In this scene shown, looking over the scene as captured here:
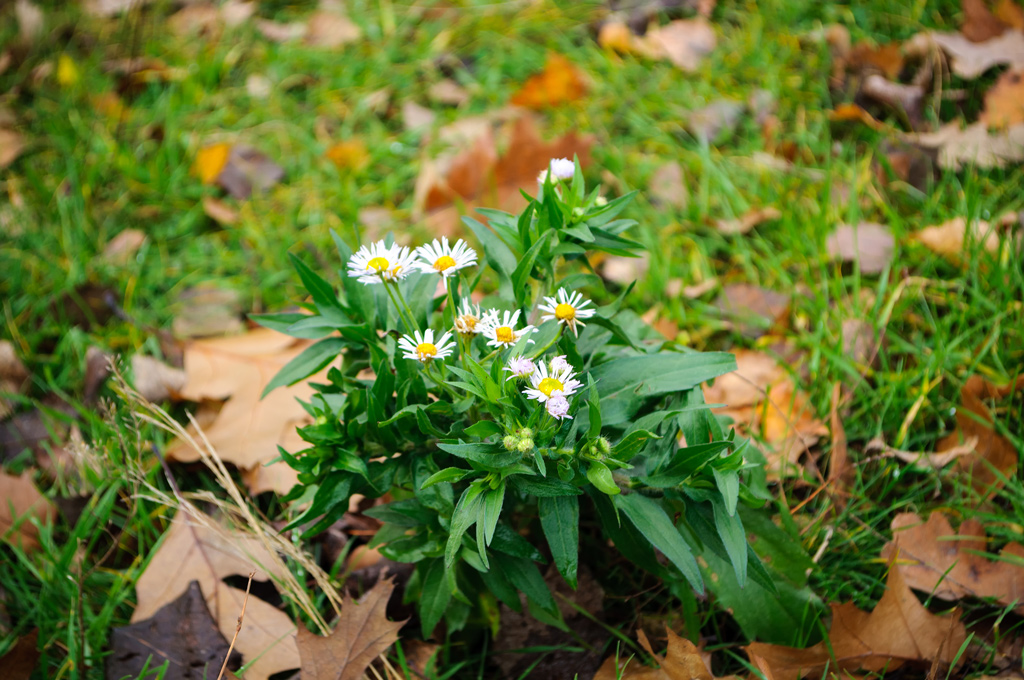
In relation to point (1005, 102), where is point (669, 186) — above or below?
below

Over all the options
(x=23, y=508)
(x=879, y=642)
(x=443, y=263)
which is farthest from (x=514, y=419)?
(x=23, y=508)

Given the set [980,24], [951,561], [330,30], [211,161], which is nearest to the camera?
[951,561]

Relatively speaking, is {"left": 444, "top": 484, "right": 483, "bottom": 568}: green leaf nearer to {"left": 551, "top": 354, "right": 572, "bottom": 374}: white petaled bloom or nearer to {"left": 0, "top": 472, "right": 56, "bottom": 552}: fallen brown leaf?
{"left": 551, "top": 354, "right": 572, "bottom": 374}: white petaled bloom

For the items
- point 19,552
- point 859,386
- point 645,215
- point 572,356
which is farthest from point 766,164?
point 19,552

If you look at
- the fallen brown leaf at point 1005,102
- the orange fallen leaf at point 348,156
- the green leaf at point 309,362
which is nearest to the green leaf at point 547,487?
the green leaf at point 309,362

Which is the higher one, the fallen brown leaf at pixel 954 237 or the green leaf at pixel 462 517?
the green leaf at pixel 462 517

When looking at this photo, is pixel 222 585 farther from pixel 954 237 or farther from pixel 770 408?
pixel 954 237

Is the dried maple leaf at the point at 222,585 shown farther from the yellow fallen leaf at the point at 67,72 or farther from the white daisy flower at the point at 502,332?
the yellow fallen leaf at the point at 67,72
